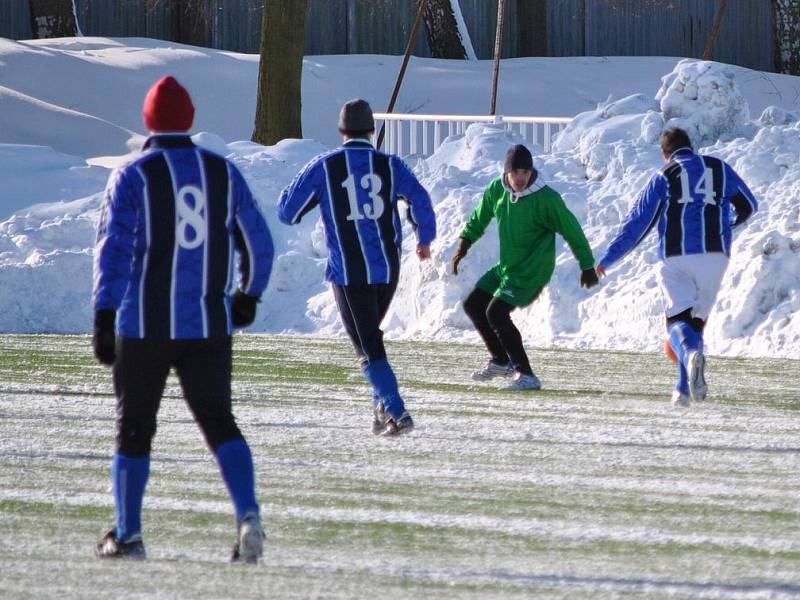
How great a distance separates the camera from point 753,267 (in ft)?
45.8

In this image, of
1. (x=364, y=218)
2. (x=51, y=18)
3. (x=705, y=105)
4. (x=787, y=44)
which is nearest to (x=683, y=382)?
(x=364, y=218)

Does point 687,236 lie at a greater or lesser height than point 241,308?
lesser

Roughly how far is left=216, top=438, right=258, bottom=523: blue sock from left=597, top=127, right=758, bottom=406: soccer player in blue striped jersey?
15.5 feet

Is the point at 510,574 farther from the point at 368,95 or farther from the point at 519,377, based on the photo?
the point at 368,95

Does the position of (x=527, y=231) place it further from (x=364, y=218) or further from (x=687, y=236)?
(x=364, y=218)

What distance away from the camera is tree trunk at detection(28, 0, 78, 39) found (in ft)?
103

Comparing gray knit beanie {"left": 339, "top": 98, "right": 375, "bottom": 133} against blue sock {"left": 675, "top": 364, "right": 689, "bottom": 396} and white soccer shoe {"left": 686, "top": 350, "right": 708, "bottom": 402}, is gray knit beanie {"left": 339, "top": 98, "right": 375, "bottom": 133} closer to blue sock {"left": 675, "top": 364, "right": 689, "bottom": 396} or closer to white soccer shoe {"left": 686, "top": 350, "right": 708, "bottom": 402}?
white soccer shoe {"left": 686, "top": 350, "right": 708, "bottom": 402}

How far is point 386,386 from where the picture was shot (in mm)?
9016

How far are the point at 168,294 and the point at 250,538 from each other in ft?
2.87

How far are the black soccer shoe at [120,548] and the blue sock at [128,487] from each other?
0.07 feet

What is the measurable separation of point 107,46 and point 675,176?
71.0ft

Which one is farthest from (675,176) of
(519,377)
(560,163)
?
(560,163)

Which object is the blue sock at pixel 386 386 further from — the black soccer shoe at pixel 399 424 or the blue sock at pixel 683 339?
the blue sock at pixel 683 339

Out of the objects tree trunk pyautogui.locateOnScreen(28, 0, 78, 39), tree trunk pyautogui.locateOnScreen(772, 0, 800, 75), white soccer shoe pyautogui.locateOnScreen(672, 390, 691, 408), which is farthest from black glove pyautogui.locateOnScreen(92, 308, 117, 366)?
tree trunk pyautogui.locateOnScreen(772, 0, 800, 75)
